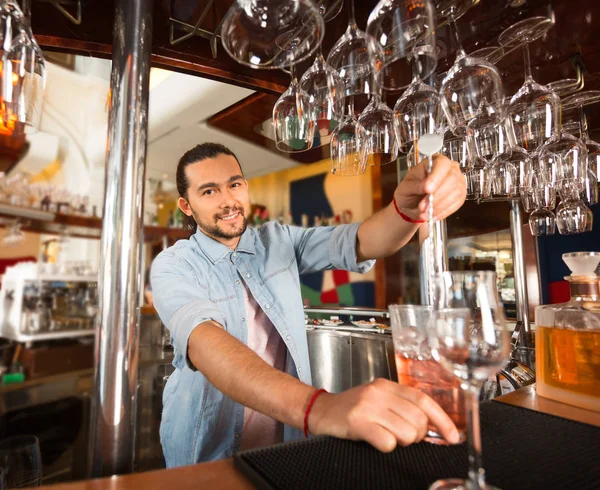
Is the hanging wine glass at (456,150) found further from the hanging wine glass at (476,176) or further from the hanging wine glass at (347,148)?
the hanging wine glass at (347,148)

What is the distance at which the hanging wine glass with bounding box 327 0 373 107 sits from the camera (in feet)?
3.21

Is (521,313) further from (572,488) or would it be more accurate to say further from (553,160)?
(572,488)

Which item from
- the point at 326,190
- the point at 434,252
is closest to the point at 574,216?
the point at 434,252

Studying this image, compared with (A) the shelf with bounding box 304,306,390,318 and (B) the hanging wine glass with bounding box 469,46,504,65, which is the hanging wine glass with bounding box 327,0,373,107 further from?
(A) the shelf with bounding box 304,306,390,318

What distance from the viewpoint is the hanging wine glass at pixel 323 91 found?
41.2 inches

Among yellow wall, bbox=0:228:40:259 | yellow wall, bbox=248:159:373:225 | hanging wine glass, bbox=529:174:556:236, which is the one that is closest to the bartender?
hanging wine glass, bbox=529:174:556:236

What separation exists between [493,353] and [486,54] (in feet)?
3.58

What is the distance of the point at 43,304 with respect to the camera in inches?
152

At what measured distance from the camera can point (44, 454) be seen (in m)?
3.03

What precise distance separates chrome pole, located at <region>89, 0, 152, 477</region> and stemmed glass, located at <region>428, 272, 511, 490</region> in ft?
1.77

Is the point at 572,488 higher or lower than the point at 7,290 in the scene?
lower

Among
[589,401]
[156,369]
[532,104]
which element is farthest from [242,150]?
[589,401]

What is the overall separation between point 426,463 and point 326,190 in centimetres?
537

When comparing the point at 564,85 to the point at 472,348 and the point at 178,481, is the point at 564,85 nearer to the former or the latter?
the point at 472,348
